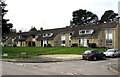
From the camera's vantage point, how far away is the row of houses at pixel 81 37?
49.4m

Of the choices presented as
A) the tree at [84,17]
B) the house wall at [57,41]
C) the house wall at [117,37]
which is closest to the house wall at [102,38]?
the house wall at [117,37]

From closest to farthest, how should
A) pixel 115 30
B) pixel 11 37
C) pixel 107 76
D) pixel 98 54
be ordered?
pixel 107 76 < pixel 98 54 < pixel 115 30 < pixel 11 37

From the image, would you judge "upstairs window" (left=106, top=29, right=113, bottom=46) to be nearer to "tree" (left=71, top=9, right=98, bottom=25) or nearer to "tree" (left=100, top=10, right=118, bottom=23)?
"tree" (left=100, top=10, right=118, bottom=23)

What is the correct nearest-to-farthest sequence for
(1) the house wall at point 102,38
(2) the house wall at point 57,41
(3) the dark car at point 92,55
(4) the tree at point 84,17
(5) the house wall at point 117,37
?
(3) the dark car at point 92,55 < (5) the house wall at point 117,37 < (1) the house wall at point 102,38 < (2) the house wall at point 57,41 < (4) the tree at point 84,17

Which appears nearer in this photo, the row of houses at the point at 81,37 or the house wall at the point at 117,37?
the house wall at the point at 117,37

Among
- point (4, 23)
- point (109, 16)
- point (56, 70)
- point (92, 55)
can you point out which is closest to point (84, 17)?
point (109, 16)

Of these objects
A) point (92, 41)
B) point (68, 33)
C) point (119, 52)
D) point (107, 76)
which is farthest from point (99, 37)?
point (107, 76)

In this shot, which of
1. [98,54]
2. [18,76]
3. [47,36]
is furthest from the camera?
[47,36]

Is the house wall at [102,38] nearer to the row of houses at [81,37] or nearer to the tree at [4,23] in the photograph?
the row of houses at [81,37]

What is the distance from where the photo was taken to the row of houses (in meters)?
49.4

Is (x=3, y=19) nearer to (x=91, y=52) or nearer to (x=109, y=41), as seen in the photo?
(x=109, y=41)

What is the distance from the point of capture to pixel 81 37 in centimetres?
5503

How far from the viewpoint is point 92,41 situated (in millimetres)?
52531

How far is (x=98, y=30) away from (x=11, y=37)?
4543cm
